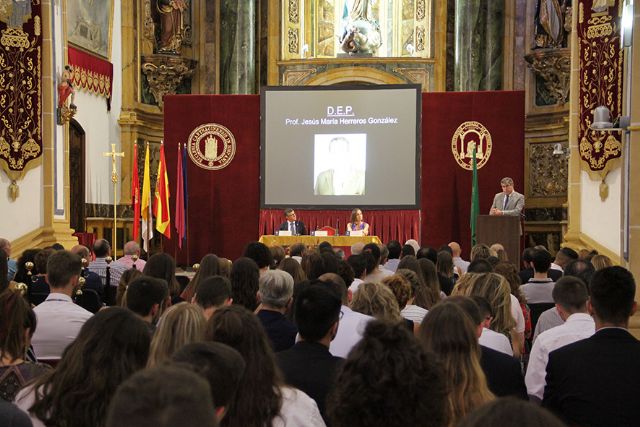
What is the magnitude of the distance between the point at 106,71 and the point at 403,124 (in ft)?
17.0

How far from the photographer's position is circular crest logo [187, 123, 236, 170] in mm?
16203

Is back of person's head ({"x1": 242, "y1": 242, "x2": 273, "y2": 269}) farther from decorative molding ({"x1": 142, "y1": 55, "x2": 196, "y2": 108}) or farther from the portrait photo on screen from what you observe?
decorative molding ({"x1": 142, "y1": 55, "x2": 196, "y2": 108})

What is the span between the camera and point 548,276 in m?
7.91

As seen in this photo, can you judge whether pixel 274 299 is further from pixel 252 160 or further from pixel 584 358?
pixel 252 160

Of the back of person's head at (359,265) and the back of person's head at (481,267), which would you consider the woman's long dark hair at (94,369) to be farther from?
the back of person's head at (359,265)

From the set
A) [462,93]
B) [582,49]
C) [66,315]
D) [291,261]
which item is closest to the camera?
[66,315]

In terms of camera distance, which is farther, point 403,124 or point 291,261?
point 403,124

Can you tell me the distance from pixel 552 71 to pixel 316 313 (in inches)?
581

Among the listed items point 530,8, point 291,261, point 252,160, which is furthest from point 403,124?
point 291,261

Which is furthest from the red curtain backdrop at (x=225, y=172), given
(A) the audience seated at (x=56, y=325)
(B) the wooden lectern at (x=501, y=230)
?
(A) the audience seated at (x=56, y=325)

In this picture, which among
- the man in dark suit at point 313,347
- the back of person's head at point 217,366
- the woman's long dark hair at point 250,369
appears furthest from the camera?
the man in dark suit at point 313,347

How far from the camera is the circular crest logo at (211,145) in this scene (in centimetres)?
1620

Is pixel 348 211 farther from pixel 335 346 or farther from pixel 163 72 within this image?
A: pixel 335 346

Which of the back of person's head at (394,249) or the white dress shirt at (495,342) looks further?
the back of person's head at (394,249)
